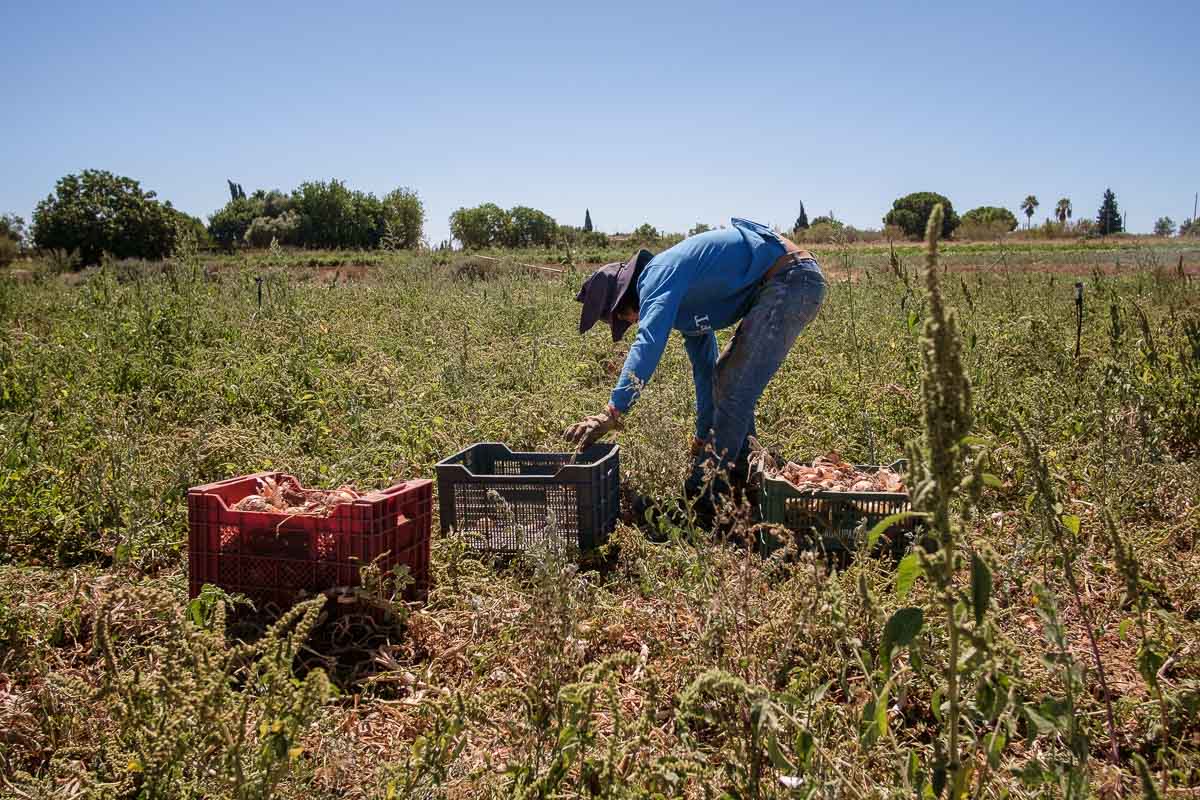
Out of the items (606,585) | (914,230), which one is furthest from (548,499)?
(914,230)

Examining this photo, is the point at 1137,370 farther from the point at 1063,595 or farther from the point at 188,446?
the point at 188,446

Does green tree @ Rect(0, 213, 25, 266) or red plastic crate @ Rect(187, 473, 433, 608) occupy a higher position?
green tree @ Rect(0, 213, 25, 266)

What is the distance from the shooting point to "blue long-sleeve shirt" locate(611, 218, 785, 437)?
325 centimetres

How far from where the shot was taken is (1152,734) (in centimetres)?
200

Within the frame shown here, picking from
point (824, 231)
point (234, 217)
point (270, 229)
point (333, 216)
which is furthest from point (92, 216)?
point (824, 231)

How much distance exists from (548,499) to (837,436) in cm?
192

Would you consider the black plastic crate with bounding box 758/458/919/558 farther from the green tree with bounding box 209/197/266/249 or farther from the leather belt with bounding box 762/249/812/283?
the green tree with bounding box 209/197/266/249

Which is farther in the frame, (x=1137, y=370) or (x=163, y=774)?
(x=1137, y=370)

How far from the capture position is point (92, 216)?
41.5 meters

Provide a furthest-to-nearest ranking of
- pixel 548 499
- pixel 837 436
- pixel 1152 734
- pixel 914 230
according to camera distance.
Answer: pixel 914 230, pixel 837 436, pixel 548 499, pixel 1152 734

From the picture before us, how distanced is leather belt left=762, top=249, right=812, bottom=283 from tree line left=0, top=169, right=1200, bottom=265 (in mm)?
6668

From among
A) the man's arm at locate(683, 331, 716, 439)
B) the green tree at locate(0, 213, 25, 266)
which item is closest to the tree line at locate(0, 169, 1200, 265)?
the green tree at locate(0, 213, 25, 266)

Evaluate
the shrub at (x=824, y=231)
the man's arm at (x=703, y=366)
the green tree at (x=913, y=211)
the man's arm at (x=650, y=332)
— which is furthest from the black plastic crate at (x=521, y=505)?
the green tree at (x=913, y=211)

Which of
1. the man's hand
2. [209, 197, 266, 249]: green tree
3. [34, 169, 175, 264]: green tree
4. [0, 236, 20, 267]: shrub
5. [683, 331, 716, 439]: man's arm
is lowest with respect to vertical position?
the man's hand
